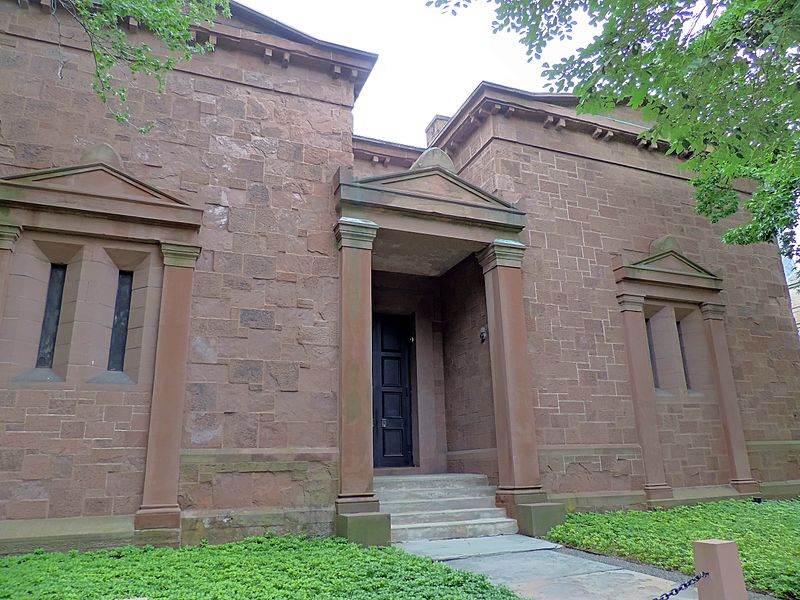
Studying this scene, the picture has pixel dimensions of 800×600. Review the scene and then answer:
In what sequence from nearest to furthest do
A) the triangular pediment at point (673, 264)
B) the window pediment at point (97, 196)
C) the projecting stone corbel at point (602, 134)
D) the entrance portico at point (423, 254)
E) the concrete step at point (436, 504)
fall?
the window pediment at point (97, 196), the entrance portico at point (423, 254), the concrete step at point (436, 504), the triangular pediment at point (673, 264), the projecting stone corbel at point (602, 134)

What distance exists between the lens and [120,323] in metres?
6.57

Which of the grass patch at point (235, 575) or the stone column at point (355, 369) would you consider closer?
the grass patch at point (235, 575)

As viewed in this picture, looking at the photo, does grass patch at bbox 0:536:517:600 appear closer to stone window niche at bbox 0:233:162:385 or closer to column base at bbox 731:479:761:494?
stone window niche at bbox 0:233:162:385

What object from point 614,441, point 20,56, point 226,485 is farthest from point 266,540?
point 20,56

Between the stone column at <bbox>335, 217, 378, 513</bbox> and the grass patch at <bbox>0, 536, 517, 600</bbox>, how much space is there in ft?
3.13

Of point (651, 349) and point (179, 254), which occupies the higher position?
point (179, 254)

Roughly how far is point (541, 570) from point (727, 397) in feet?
19.6

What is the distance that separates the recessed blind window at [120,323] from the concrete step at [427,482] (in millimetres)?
3591

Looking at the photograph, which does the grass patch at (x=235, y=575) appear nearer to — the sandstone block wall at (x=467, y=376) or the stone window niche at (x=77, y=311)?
the stone window niche at (x=77, y=311)

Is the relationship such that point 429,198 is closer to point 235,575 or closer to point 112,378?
point 112,378

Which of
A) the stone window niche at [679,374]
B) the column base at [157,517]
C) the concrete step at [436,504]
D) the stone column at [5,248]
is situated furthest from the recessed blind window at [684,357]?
the stone column at [5,248]

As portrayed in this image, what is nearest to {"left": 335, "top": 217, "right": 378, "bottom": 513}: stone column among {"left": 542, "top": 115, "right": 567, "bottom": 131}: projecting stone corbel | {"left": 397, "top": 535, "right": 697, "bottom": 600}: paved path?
{"left": 397, "top": 535, "right": 697, "bottom": 600}: paved path

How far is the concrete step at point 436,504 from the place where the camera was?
23.6ft

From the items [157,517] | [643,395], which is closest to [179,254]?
[157,517]
